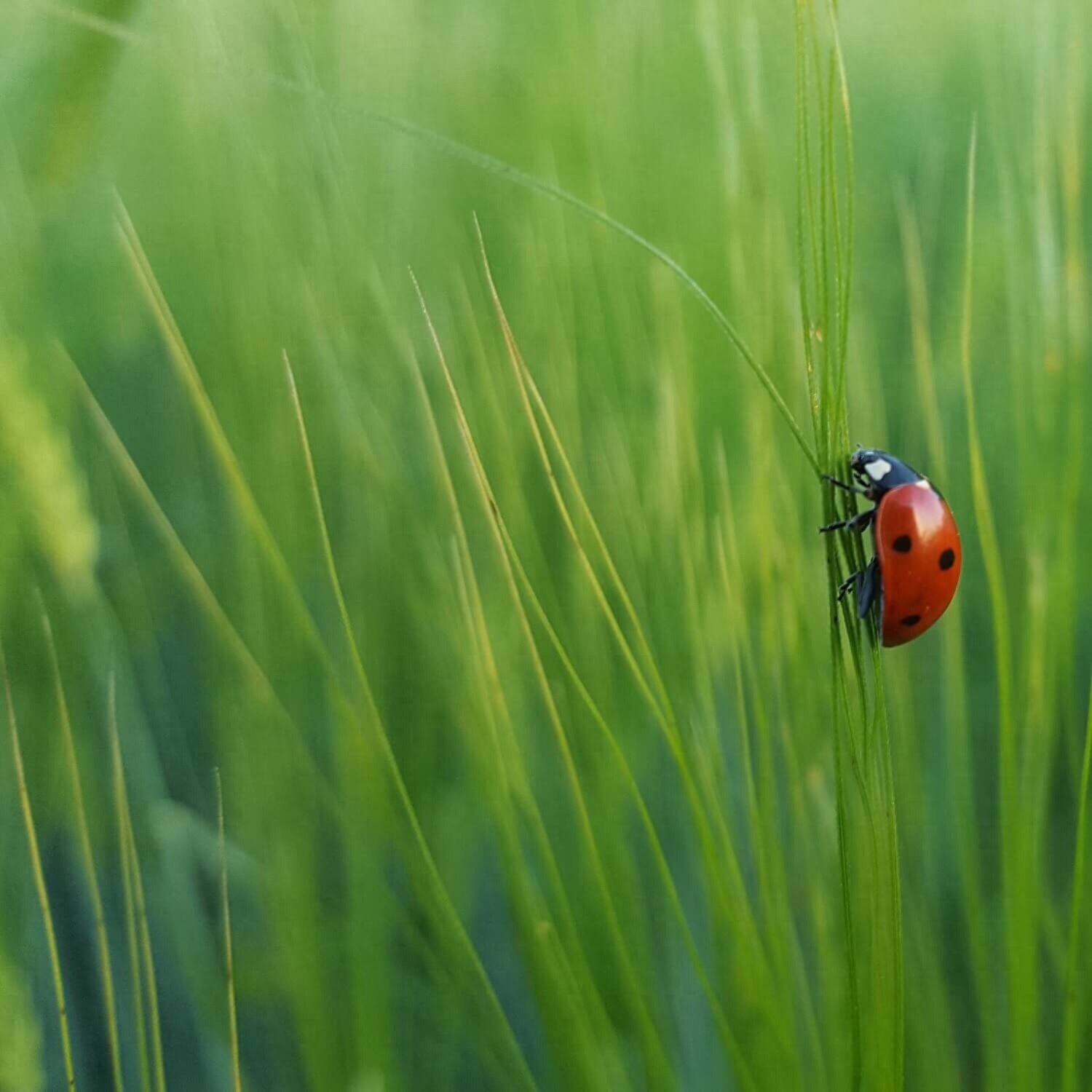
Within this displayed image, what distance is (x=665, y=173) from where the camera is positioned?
1.78 feet

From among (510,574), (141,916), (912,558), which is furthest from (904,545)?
(141,916)

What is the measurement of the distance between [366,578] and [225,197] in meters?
0.20

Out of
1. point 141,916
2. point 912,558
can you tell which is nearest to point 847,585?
point 912,558

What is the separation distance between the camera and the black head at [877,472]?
384 millimetres

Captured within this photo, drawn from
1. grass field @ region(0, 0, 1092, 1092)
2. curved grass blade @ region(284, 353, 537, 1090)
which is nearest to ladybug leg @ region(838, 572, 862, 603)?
grass field @ region(0, 0, 1092, 1092)

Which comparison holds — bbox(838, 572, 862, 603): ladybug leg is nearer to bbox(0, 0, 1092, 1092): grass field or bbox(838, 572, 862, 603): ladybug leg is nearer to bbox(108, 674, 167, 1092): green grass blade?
bbox(0, 0, 1092, 1092): grass field

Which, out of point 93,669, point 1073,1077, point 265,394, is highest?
point 265,394

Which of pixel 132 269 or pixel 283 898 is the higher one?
pixel 132 269

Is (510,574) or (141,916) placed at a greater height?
(510,574)

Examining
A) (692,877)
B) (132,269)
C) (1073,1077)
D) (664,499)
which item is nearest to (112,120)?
(132,269)

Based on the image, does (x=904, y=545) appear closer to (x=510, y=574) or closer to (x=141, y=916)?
(x=510, y=574)

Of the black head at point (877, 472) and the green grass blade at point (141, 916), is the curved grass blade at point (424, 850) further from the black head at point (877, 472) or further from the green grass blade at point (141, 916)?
the black head at point (877, 472)

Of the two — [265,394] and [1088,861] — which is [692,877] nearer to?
[1088,861]

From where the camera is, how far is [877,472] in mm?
385
